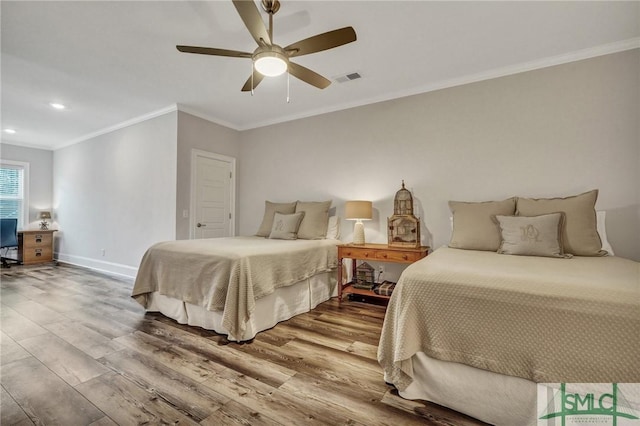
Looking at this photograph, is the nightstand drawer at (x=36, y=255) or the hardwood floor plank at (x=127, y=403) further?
the nightstand drawer at (x=36, y=255)

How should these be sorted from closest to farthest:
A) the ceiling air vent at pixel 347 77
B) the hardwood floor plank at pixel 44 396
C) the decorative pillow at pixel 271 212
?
the hardwood floor plank at pixel 44 396
the ceiling air vent at pixel 347 77
the decorative pillow at pixel 271 212

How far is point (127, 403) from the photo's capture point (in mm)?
1526

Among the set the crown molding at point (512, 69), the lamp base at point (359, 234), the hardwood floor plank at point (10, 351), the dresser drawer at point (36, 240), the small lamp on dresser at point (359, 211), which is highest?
the crown molding at point (512, 69)

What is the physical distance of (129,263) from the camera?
451cm

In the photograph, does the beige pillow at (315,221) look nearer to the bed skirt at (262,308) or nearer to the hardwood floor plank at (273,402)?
the bed skirt at (262,308)

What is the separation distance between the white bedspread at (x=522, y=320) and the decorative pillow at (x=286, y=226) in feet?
6.90

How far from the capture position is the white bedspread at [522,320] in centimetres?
115

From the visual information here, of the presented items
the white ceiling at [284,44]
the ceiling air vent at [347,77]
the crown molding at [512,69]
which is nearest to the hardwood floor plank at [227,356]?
the white ceiling at [284,44]

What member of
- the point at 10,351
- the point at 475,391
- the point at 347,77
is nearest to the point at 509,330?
the point at 475,391

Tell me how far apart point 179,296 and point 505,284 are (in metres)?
2.59

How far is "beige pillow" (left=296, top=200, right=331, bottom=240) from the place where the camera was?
361 centimetres

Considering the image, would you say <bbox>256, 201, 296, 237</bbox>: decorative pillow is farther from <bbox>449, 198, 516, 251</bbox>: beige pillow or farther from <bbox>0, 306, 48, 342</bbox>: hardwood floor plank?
<bbox>0, 306, 48, 342</bbox>: hardwood floor plank

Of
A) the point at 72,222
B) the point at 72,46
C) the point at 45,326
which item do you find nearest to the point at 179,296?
the point at 45,326

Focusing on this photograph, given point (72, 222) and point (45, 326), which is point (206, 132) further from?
point (72, 222)
